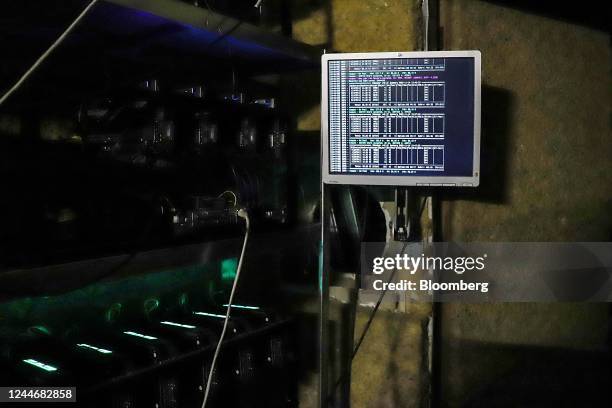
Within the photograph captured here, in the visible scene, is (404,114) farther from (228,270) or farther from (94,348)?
(94,348)

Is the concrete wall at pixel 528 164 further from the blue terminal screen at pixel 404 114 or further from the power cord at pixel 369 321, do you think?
the blue terminal screen at pixel 404 114

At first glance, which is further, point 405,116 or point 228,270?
point 228,270

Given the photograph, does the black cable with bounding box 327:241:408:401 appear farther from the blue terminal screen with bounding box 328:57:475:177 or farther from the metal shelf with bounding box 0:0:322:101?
the metal shelf with bounding box 0:0:322:101

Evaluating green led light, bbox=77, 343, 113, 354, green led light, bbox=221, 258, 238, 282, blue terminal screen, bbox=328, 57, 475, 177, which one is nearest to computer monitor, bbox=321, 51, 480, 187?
blue terminal screen, bbox=328, 57, 475, 177

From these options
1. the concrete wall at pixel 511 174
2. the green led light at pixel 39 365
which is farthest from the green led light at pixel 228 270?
the green led light at pixel 39 365

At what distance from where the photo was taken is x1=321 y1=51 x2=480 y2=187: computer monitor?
1.28 m

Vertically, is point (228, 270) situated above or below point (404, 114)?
below

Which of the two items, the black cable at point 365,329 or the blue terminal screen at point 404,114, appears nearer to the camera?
the blue terminal screen at point 404,114

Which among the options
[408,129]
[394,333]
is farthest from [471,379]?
[408,129]

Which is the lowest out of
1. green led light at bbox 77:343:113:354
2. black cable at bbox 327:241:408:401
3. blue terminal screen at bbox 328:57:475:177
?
A: black cable at bbox 327:241:408:401

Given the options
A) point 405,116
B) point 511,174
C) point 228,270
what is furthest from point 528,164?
point 228,270

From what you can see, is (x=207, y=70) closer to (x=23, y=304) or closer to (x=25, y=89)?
(x=25, y=89)

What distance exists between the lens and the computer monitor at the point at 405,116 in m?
1.28

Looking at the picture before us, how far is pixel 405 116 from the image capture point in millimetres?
1301
